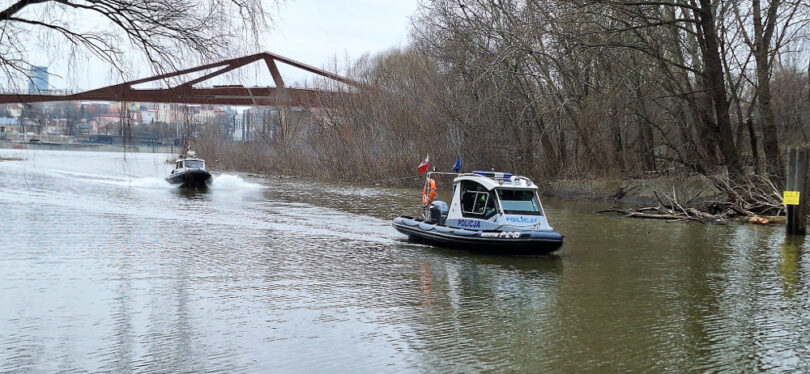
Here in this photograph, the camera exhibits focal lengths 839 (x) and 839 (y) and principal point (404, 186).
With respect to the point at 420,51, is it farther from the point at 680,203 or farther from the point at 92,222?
the point at 92,222

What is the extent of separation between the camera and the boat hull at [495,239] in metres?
17.7

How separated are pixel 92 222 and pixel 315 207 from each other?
30.3 ft

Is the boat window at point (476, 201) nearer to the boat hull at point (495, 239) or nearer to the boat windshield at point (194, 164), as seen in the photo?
the boat hull at point (495, 239)

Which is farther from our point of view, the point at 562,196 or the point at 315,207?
the point at 562,196

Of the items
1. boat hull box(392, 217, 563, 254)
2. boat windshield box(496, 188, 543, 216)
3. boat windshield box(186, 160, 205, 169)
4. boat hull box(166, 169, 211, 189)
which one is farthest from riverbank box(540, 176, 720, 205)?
boat windshield box(186, 160, 205, 169)

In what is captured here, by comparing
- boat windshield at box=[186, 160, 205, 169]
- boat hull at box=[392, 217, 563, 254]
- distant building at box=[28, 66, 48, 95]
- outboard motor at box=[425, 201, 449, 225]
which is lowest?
boat hull at box=[392, 217, 563, 254]

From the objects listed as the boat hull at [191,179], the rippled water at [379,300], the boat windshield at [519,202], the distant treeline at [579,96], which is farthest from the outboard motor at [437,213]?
the boat hull at [191,179]

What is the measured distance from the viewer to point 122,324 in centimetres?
1152

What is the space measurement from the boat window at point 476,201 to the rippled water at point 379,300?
971 millimetres

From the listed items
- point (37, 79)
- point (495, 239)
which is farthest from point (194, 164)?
point (37, 79)

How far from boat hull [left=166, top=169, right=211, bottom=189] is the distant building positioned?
32259mm

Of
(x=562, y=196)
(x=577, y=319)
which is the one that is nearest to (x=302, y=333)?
(x=577, y=319)

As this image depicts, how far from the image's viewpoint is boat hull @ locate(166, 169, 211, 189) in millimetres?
41969

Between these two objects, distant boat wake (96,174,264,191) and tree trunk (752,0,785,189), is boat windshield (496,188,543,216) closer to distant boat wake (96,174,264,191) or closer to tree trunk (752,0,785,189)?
tree trunk (752,0,785,189)
